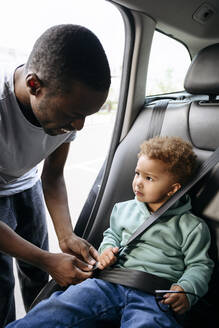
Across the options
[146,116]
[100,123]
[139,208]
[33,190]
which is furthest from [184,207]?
[100,123]

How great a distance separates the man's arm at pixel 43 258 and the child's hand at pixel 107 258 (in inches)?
3.3

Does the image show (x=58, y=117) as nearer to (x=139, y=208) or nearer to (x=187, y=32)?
(x=139, y=208)

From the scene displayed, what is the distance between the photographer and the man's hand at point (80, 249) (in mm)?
1212

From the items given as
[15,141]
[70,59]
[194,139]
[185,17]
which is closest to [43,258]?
[15,141]

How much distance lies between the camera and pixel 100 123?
23.3ft

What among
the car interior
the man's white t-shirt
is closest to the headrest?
the car interior

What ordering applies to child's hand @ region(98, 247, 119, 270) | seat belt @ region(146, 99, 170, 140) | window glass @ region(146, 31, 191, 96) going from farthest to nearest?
window glass @ region(146, 31, 191, 96) < seat belt @ region(146, 99, 170, 140) < child's hand @ region(98, 247, 119, 270)

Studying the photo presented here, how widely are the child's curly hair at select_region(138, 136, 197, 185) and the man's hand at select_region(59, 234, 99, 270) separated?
445mm

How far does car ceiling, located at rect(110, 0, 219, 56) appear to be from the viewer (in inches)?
57.6

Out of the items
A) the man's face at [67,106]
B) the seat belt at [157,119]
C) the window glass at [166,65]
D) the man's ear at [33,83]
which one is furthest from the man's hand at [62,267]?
the window glass at [166,65]

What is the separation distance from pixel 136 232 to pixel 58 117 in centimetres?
53

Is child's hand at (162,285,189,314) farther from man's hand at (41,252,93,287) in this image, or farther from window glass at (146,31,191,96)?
window glass at (146,31,191,96)

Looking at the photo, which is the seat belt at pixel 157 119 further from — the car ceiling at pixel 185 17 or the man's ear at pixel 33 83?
the man's ear at pixel 33 83

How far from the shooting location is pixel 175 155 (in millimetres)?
1197
